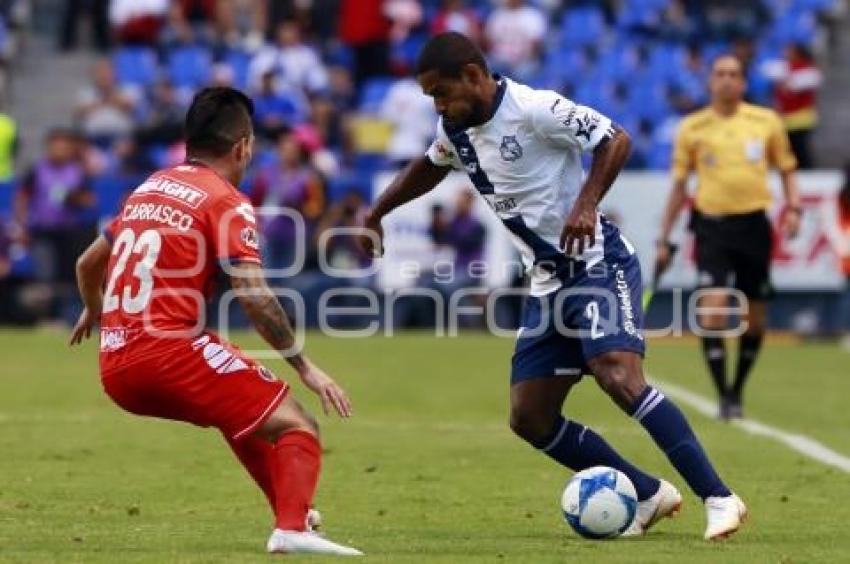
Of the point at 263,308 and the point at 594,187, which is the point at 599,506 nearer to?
the point at 594,187

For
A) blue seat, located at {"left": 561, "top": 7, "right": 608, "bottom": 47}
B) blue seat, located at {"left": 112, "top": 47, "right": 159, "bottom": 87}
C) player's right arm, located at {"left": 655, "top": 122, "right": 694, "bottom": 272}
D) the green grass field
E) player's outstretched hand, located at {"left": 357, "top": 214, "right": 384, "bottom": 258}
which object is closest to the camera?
the green grass field

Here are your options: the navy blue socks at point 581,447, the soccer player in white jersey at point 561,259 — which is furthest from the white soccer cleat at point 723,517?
the navy blue socks at point 581,447

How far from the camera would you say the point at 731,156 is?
15.8 m

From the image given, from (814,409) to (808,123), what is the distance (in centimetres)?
1137

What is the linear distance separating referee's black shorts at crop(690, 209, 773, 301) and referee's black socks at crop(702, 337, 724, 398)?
41cm

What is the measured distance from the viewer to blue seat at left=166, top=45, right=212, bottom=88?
29.1 metres

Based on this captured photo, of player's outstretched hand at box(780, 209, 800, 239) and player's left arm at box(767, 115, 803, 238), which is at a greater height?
player's left arm at box(767, 115, 803, 238)

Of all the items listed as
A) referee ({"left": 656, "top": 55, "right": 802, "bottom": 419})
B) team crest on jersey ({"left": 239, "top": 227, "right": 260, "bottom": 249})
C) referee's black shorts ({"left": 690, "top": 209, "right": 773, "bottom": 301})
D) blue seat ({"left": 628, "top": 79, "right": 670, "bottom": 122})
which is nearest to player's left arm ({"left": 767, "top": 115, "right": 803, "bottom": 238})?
referee ({"left": 656, "top": 55, "right": 802, "bottom": 419})

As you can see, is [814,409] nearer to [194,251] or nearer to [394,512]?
[394,512]

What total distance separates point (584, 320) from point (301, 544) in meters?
1.76

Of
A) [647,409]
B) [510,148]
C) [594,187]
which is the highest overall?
[510,148]

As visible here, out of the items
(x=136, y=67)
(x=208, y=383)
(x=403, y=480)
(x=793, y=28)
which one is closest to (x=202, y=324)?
(x=208, y=383)

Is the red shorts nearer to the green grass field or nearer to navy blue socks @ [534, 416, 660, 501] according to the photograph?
the green grass field

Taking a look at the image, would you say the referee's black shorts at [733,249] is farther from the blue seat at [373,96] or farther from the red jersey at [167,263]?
the blue seat at [373,96]
